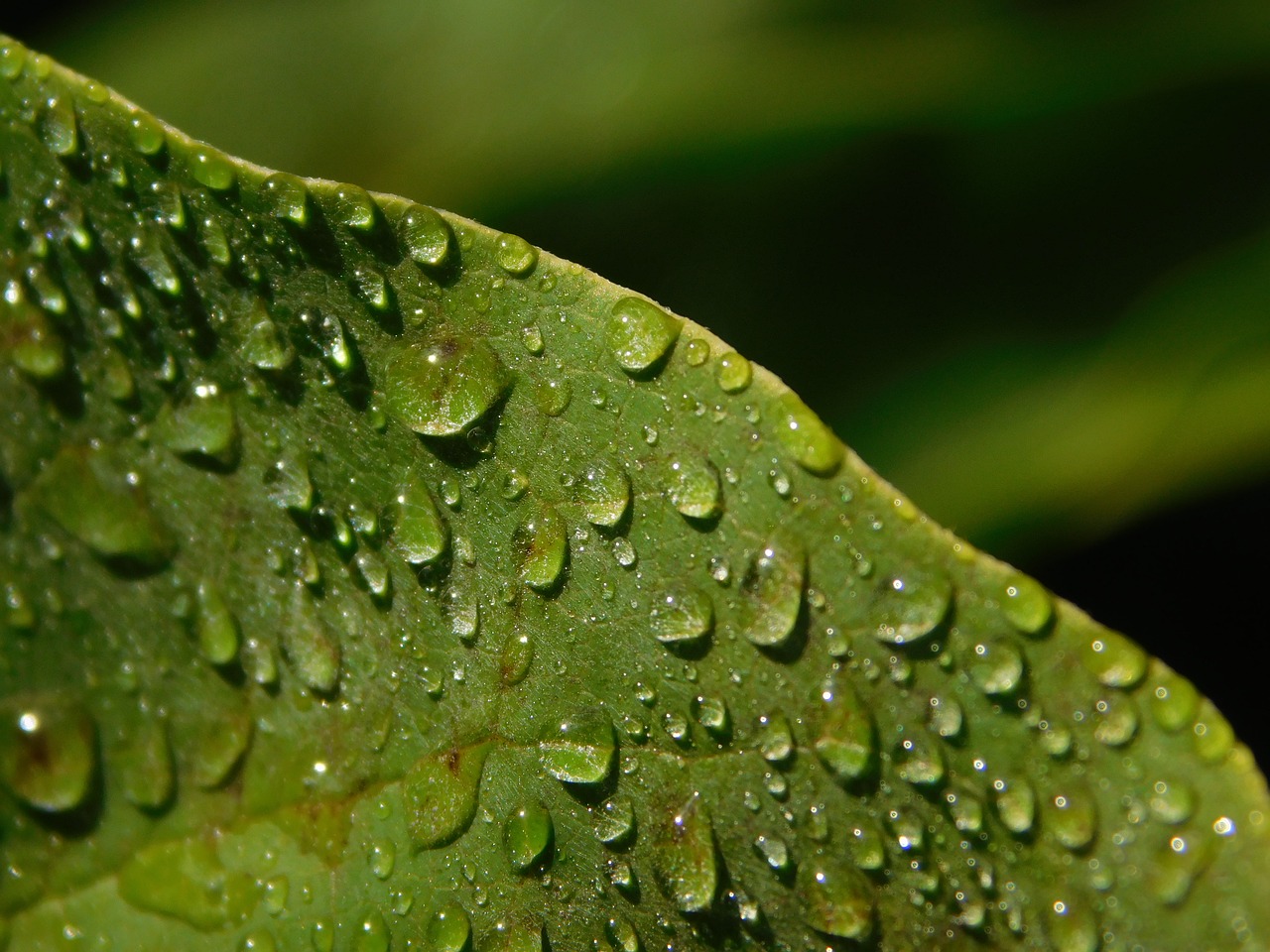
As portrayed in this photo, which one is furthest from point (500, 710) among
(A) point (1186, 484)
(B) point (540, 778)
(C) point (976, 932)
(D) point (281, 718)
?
(A) point (1186, 484)

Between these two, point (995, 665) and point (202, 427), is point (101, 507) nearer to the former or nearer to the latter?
point (202, 427)

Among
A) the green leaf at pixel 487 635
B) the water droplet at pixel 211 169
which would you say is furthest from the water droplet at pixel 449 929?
the water droplet at pixel 211 169

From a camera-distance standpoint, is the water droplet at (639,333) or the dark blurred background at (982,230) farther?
the dark blurred background at (982,230)

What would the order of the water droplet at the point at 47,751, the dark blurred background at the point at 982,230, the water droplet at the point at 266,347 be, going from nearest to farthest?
the water droplet at the point at 47,751, the water droplet at the point at 266,347, the dark blurred background at the point at 982,230

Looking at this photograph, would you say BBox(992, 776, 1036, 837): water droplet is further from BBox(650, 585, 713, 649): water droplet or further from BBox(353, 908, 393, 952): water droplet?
BBox(353, 908, 393, 952): water droplet

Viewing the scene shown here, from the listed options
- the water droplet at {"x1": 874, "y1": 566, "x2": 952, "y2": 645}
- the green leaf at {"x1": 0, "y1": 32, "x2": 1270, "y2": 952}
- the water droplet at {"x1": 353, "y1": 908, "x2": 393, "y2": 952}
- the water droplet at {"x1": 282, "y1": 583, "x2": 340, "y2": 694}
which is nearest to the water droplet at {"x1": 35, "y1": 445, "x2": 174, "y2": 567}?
the green leaf at {"x1": 0, "y1": 32, "x2": 1270, "y2": 952}

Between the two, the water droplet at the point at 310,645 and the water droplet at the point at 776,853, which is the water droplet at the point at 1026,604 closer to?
the water droplet at the point at 776,853

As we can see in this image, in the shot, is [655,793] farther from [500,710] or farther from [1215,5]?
[1215,5]
